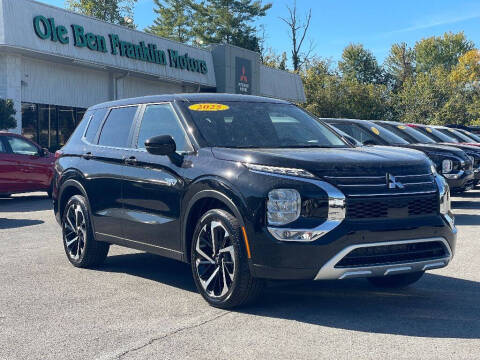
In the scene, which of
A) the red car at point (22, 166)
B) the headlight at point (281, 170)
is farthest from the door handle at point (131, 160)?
the red car at point (22, 166)

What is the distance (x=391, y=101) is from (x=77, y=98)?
120ft

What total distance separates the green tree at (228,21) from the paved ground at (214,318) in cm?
5694

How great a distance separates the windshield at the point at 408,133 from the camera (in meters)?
14.8

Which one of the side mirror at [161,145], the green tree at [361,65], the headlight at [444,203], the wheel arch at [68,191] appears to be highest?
the green tree at [361,65]

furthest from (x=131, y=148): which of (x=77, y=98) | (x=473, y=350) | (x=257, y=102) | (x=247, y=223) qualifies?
(x=77, y=98)

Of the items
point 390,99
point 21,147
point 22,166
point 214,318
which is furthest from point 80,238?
point 390,99

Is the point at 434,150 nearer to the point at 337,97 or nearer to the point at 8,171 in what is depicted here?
the point at 8,171

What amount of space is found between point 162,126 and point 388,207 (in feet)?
7.84

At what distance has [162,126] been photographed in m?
6.39

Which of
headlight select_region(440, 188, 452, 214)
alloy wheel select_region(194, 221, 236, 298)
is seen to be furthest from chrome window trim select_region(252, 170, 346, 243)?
headlight select_region(440, 188, 452, 214)

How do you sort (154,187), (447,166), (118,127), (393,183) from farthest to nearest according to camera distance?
(447,166)
(118,127)
(154,187)
(393,183)

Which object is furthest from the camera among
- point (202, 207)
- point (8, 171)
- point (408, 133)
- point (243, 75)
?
point (243, 75)

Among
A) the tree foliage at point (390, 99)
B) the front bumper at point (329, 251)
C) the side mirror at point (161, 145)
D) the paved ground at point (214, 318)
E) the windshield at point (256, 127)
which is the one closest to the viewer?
the paved ground at point (214, 318)

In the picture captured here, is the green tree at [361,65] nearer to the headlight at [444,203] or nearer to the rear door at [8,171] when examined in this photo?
the rear door at [8,171]
